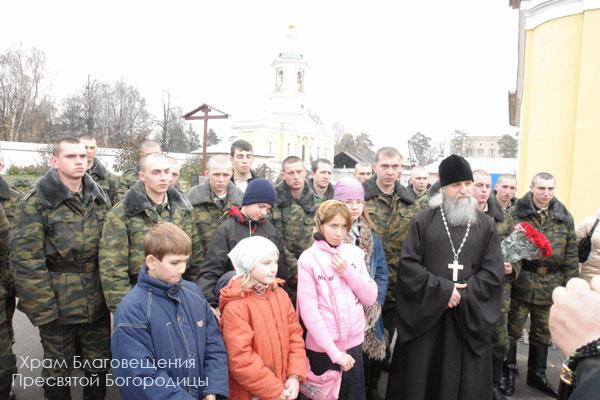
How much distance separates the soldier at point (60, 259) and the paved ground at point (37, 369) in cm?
79

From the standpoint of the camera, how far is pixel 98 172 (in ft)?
18.8

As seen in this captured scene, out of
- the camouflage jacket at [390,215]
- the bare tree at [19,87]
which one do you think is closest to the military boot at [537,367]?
the camouflage jacket at [390,215]

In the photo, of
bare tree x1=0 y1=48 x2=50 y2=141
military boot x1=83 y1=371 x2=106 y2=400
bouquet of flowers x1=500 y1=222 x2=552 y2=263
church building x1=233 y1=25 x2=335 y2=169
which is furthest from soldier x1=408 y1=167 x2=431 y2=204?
church building x1=233 y1=25 x2=335 y2=169

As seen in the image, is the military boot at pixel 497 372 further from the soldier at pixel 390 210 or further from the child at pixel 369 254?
the child at pixel 369 254

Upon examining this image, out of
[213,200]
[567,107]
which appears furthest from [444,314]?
[567,107]

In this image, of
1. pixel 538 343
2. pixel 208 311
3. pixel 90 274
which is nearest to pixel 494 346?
pixel 538 343

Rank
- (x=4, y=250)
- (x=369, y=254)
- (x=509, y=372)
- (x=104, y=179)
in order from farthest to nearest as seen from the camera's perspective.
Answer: (x=104, y=179), (x=509, y=372), (x=4, y=250), (x=369, y=254)

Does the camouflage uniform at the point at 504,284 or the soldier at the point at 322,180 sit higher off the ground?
the soldier at the point at 322,180

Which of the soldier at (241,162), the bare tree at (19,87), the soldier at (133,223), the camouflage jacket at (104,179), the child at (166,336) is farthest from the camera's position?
the bare tree at (19,87)

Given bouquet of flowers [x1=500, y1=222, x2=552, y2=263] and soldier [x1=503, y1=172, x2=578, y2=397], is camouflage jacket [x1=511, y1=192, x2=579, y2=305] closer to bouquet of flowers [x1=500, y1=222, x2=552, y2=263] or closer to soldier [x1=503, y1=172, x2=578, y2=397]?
soldier [x1=503, y1=172, x2=578, y2=397]

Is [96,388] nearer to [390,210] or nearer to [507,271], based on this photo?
[390,210]

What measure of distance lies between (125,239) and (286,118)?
6897 centimetres

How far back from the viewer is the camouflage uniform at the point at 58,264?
137 inches

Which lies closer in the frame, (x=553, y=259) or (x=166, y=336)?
(x=166, y=336)
